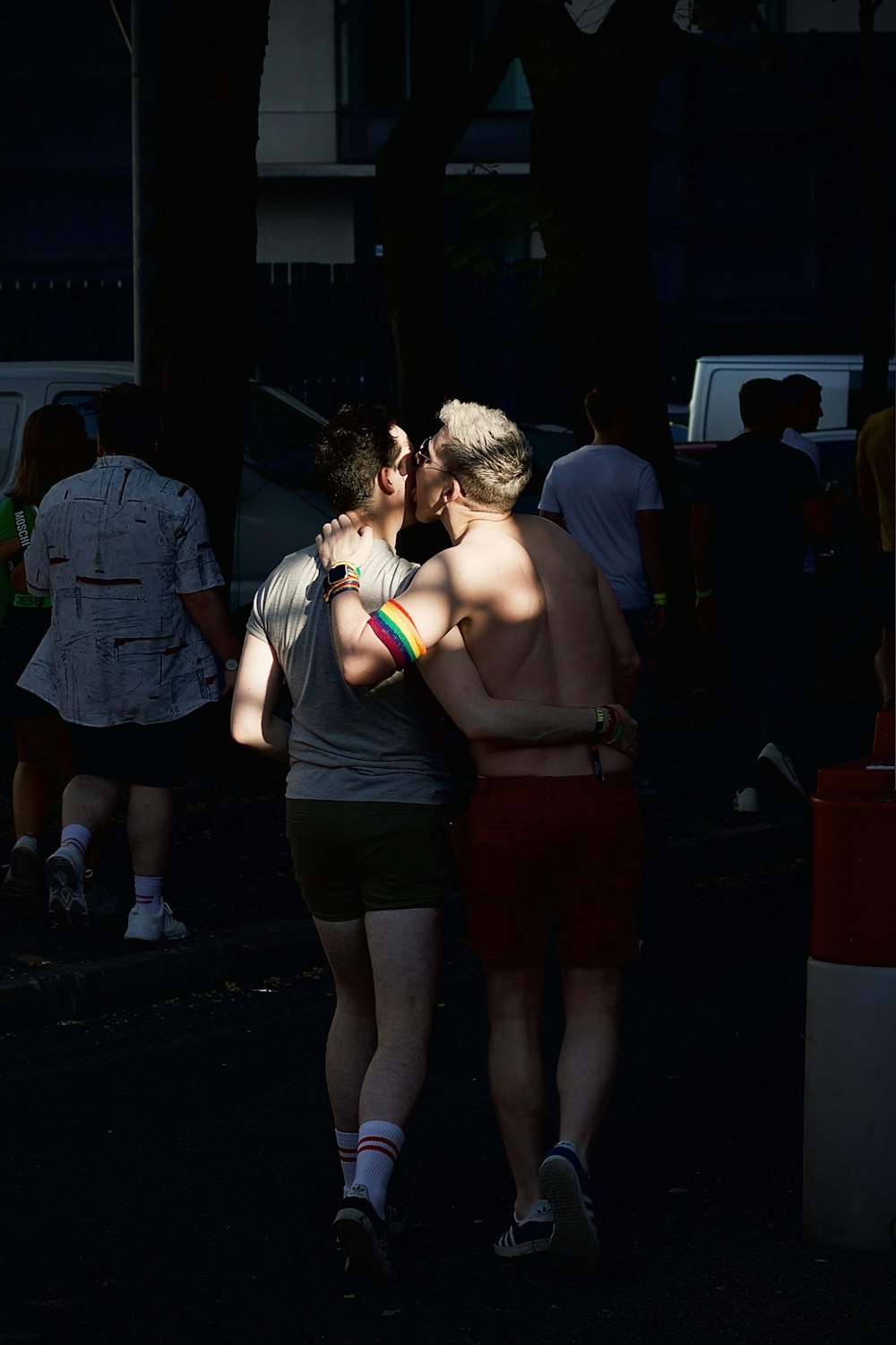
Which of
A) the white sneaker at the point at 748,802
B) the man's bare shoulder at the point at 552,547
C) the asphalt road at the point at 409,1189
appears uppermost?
the man's bare shoulder at the point at 552,547

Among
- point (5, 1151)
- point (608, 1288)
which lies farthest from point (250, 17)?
point (608, 1288)

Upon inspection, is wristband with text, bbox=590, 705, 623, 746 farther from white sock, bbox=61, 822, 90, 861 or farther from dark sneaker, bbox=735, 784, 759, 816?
dark sneaker, bbox=735, 784, 759, 816

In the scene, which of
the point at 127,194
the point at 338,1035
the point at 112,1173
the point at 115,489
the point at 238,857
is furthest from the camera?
the point at 127,194

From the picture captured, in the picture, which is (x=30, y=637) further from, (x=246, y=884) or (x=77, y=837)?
(x=246, y=884)

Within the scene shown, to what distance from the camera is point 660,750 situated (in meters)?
11.5

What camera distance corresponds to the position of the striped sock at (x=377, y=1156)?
4227mm

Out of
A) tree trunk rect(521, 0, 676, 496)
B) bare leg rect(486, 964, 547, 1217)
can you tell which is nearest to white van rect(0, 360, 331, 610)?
tree trunk rect(521, 0, 676, 496)

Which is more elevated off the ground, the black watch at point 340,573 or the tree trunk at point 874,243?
the tree trunk at point 874,243

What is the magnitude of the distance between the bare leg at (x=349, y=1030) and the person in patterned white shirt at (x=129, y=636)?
2531 mm

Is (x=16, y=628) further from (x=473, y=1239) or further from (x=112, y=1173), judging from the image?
(x=473, y=1239)

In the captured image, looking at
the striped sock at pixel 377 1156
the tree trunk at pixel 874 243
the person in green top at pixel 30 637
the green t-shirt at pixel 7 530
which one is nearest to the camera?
the striped sock at pixel 377 1156

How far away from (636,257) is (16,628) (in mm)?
6919

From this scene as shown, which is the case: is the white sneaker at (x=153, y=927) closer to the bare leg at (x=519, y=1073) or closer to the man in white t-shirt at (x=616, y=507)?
the man in white t-shirt at (x=616, y=507)

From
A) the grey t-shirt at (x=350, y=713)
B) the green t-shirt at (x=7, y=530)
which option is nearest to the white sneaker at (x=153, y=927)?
the green t-shirt at (x=7, y=530)
